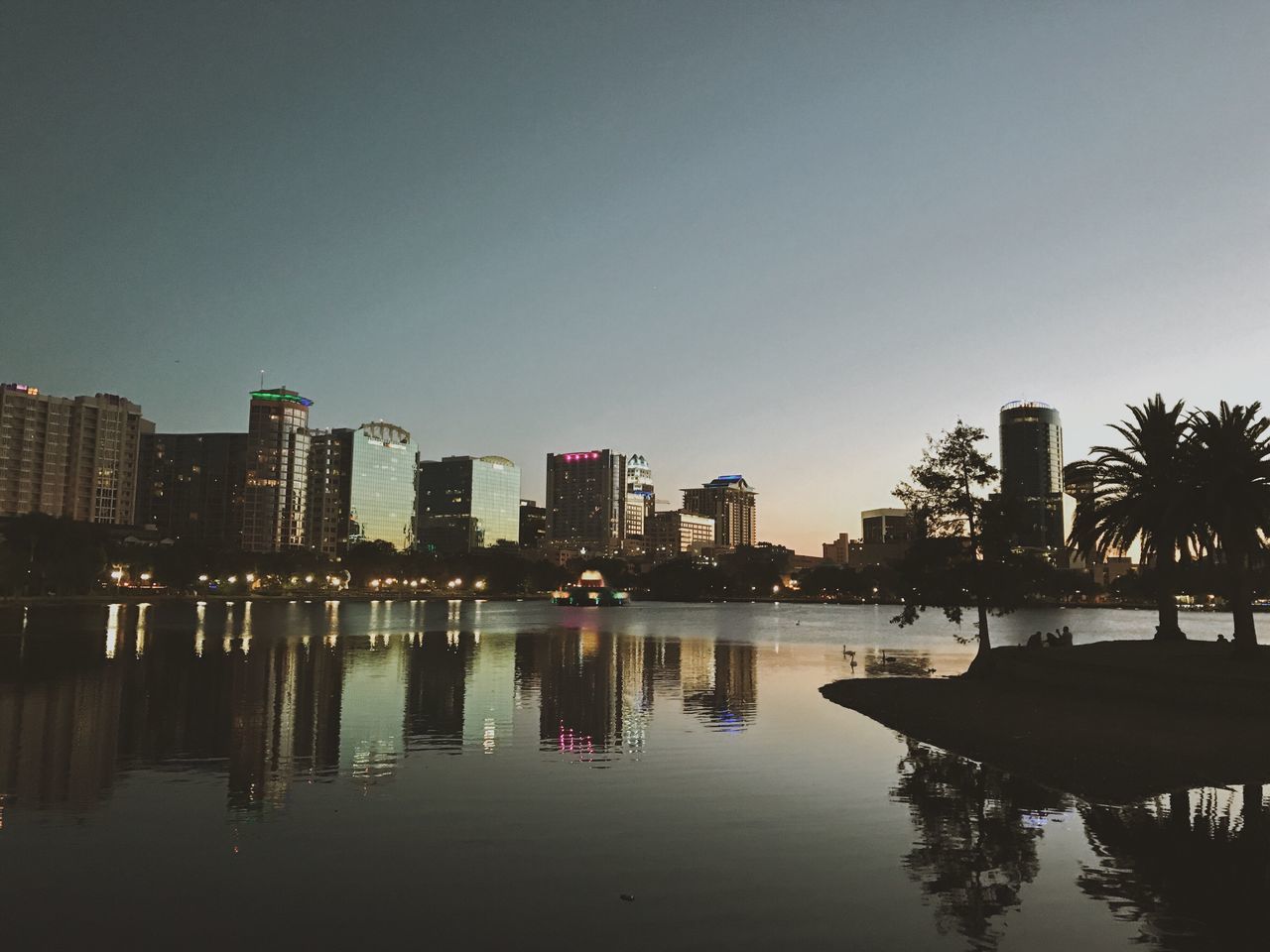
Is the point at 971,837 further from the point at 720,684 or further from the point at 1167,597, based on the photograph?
the point at 1167,597

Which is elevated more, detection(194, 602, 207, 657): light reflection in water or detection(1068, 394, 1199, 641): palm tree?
detection(1068, 394, 1199, 641): palm tree

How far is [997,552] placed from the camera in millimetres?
56344

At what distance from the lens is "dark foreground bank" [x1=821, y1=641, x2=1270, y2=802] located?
27719mm

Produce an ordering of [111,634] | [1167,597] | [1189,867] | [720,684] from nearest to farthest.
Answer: [1189,867], [1167,597], [720,684], [111,634]

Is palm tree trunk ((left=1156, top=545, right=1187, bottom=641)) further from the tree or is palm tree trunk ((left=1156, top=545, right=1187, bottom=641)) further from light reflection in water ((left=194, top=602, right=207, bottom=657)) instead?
light reflection in water ((left=194, top=602, right=207, bottom=657))

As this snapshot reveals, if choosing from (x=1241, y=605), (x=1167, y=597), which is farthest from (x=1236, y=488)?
(x=1167, y=597)

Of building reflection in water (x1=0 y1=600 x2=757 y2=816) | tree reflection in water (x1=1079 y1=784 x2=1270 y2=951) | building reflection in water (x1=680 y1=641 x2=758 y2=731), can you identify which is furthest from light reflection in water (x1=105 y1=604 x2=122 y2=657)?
tree reflection in water (x1=1079 y1=784 x2=1270 y2=951)

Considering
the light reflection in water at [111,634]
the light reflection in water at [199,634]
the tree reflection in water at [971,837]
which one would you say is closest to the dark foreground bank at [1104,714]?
the tree reflection in water at [971,837]

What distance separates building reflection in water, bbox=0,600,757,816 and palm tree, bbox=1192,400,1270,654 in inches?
965

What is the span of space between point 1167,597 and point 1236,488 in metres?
12.7

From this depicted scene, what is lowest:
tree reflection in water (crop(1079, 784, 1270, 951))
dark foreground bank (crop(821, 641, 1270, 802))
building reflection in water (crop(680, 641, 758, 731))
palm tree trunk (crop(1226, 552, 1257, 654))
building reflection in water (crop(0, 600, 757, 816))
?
building reflection in water (crop(680, 641, 758, 731))

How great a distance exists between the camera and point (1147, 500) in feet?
168

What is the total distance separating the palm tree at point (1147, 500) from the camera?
50.5 m

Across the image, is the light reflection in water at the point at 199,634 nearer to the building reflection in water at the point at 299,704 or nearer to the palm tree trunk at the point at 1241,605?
the building reflection in water at the point at 299,704
